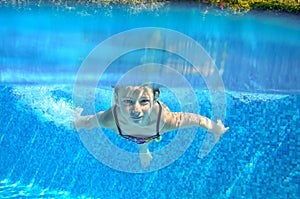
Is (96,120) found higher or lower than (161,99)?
lower

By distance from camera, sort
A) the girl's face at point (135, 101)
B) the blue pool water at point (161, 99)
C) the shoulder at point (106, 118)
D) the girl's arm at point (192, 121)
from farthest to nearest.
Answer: the blue pool water at point (161, 99) → the girl's arm at point (192, 121) → the shoulder at point (106, 118) → the girl's face at point (135, 101)

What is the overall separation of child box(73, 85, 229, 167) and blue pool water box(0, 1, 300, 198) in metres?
0.85

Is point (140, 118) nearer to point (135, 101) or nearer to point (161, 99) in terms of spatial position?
point (135, 101)

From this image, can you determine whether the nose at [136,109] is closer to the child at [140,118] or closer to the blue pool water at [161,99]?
the child at [140,118]

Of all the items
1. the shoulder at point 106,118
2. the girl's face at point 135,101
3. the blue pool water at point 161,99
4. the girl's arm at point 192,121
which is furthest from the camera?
the blue pool water at point 161,99

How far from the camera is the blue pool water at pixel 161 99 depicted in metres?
4.45

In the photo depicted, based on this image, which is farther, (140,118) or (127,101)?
(140,118)

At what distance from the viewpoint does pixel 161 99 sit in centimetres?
571

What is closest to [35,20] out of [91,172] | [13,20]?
[13,20]

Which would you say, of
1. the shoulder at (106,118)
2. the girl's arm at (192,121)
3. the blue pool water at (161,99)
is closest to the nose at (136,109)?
the shoulder at (106,118)

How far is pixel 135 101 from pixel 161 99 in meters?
2.53

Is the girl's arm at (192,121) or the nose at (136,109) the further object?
the girl's arm at (192,121)

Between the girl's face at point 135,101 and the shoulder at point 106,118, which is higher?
the girl's face at point 135,101

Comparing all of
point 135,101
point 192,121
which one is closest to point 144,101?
point 135,101
